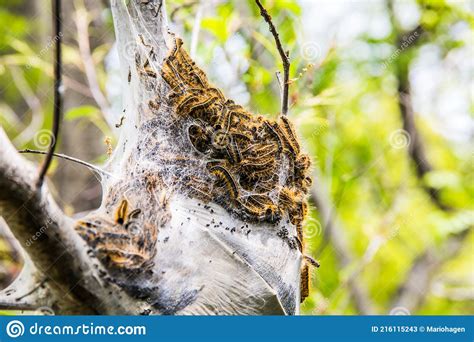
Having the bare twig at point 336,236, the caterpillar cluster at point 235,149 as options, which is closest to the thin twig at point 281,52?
the caterpillar cluster at point 235,149

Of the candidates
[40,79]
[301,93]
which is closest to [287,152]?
[301,93]

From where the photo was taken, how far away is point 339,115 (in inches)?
255

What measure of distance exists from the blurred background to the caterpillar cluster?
351 millimetres

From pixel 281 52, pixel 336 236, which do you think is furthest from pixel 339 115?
pixel 281 52

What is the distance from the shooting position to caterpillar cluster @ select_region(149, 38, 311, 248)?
247 centimetres

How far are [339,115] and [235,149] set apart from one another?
4.13 m

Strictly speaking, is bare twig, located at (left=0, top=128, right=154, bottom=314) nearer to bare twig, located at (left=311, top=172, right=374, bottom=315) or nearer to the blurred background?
the blurred background

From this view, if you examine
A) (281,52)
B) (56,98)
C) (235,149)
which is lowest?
(56,98)

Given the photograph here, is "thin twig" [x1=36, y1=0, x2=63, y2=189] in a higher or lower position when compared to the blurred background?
lower

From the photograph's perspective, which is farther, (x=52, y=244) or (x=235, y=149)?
(x=235, y=149)

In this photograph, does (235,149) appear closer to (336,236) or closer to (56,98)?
(56,98)

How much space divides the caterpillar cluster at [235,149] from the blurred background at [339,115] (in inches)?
13.8

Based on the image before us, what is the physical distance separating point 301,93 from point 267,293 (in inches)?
83.6

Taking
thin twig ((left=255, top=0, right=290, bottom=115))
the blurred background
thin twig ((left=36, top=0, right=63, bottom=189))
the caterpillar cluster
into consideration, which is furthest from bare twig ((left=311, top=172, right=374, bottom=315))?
thin twig ((left=36, top=0, right=63, bottom=189))
